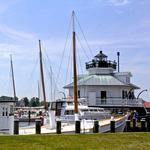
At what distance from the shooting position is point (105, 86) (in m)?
70.8

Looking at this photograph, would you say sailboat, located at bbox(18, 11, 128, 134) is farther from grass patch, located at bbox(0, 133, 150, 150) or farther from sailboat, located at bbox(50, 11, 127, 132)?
grass patch, located at bbox(0, 133, 150, 150)

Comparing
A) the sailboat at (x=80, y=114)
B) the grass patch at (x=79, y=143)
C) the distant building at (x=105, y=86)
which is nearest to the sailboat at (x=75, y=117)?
the sailboat at (x=80, y=114)

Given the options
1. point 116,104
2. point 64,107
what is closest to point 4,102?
point 64,107

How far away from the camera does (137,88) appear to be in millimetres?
78312

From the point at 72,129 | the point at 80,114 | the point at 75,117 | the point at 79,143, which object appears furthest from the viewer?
the point at 80,114

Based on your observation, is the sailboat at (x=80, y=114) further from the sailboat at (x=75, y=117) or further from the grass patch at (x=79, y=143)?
the grass patch at (x=79, y=143)

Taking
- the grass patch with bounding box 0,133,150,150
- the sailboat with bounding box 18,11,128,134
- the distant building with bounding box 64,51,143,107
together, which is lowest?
the grass patch with bounding box 0,133,150,150

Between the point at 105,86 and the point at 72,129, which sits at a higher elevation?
the point at 105,86

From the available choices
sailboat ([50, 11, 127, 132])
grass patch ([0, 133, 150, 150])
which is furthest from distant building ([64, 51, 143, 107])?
grass patch ([0, 133, 150, 150])

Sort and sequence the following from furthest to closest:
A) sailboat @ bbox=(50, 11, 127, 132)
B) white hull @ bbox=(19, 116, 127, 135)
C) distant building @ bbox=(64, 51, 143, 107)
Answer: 1. distant building @ bbox=(64, 51, 143, 107)
2. sailboat @ bbox=(50, 11, 127, 132)
3. white hull @ bbox=(19, 116, 127, 135)

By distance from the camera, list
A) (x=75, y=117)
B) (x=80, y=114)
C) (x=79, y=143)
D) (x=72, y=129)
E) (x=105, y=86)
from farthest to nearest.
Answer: (x=105, y=86) < (x=80, y=114) < (x=75, y=117) < (x=72, y=129) < (x=79, y=143)

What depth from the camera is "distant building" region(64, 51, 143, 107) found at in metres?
68.6

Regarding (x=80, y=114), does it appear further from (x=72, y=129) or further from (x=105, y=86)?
(x=105, y=86)

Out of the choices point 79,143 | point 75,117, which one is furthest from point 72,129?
point 79,143
